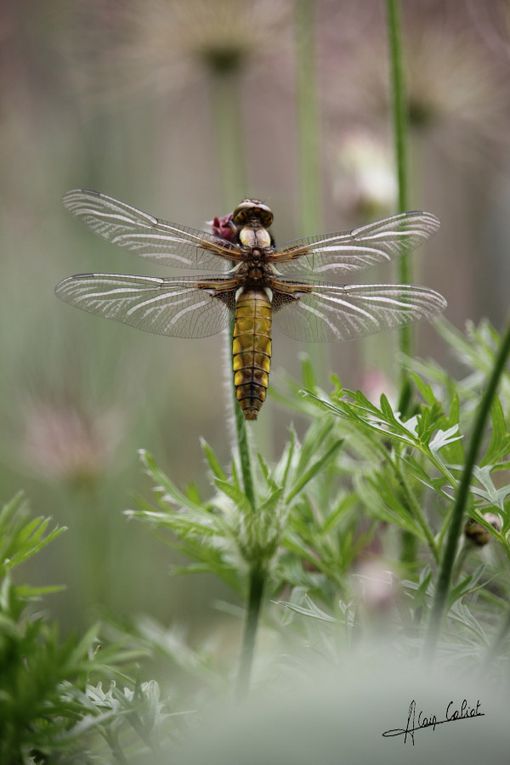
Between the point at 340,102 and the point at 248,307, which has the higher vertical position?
the point at 340,102

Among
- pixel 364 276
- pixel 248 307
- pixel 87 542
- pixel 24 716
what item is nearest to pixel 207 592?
pixel 87 542

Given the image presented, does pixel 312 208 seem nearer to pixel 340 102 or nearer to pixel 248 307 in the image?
pixel 248 307

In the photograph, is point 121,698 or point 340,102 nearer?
point 121,698

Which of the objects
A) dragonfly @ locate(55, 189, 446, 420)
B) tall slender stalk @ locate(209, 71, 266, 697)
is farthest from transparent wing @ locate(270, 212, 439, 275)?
tall slender stalk @ locate(209, 71, 266, 697)

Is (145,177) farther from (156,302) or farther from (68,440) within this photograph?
(156,302)

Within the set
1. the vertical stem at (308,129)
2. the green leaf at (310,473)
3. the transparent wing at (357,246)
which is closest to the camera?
the green leaf at (310,473)

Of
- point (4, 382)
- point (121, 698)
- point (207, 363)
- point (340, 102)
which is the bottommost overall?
point (121, 698)

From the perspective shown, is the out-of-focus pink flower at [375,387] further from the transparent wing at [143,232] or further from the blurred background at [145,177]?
the transparent wing at [143,232]
